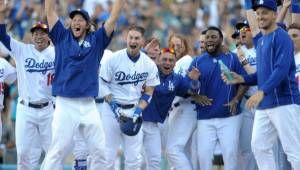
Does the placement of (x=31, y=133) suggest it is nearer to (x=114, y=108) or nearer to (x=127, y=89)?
(x=114, y=108)

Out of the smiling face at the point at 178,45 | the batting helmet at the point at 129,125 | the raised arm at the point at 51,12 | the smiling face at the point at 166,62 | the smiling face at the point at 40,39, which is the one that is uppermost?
the raised arm at the point at 51,12

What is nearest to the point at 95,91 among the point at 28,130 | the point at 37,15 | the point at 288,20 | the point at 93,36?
the point at 93,36

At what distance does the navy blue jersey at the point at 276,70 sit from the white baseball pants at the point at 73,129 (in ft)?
6.90

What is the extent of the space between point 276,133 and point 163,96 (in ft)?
8.42

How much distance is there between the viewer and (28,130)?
12.3 meters

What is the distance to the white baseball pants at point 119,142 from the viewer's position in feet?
40.1

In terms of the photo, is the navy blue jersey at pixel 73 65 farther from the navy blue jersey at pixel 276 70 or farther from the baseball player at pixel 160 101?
the navy blue jersey at pixel 276 70

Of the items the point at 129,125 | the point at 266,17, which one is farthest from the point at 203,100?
the point at 266,17

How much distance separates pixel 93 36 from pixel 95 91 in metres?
0.71

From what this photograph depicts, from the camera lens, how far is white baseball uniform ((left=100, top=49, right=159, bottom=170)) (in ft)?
40.3

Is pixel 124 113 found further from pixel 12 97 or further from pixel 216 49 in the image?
pixel 12 97

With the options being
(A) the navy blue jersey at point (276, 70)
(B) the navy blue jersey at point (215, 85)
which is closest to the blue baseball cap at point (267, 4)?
(A) the navy blue jersey at point (276, 70)

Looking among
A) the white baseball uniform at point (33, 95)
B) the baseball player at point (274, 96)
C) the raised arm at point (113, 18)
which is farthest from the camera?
the white baseball uniform at point (33, 95)

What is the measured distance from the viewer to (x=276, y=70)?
10.3 metres
